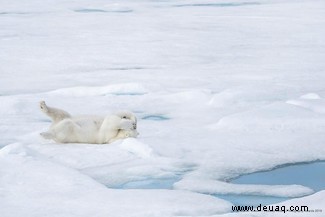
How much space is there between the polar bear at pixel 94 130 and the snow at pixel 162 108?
0.11m

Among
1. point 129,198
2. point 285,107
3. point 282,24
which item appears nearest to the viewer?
point 129,198

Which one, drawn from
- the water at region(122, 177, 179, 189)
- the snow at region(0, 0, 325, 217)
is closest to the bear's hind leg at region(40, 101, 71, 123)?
the snow at region(0, 0, 325, 217)

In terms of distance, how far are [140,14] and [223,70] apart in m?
8.11

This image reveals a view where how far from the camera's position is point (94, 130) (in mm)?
5027

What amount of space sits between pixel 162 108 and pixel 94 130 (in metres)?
1.60

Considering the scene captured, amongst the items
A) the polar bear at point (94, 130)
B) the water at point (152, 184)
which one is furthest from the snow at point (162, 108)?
the polar bear at point (94, 130)

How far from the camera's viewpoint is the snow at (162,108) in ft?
12.6

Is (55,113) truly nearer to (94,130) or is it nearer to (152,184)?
(94,130)

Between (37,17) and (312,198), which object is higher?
(312,198)

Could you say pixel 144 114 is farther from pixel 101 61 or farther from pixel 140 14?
pixel 140 14

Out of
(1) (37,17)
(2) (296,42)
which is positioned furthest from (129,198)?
(1) (37,17)

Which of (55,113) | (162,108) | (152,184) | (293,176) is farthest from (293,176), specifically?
(162,108)

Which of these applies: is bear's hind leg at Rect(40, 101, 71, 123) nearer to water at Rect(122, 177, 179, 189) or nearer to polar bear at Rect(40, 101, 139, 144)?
polar bear at Rect(40, 101, 139, 144)

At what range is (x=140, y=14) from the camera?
1691 cm
